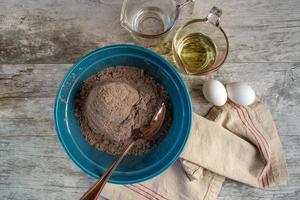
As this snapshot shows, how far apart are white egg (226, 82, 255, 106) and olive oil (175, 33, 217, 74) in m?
0.08

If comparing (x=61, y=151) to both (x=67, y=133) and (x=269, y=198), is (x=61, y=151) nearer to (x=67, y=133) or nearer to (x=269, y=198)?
(x=67, y=133)

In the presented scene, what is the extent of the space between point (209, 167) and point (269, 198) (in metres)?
0.19

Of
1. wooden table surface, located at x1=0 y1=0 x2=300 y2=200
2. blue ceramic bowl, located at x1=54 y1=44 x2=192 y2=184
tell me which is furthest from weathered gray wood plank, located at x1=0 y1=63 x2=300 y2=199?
blue ceramic bowl, located at x1=54 y1=44 x2=192 y2=184

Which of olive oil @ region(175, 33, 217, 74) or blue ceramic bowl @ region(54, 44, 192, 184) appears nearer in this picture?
blue ceramic bowl @ region(54, 44, 192, 184)

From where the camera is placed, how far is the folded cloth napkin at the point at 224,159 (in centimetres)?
82

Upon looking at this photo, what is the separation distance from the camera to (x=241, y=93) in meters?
0.79

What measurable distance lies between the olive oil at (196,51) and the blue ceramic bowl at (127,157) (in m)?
0.11

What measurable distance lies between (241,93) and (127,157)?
304mm

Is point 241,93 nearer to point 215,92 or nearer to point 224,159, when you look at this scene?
point 215,92

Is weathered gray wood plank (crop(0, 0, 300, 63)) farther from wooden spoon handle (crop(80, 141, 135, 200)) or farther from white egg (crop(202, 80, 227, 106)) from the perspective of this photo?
wooden spoon handle (crop(80, 141, 135, 200))

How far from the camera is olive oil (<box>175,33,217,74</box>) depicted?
833 mm

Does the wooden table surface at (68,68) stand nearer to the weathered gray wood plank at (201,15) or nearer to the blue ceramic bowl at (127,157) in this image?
the weathered gray wood plank at (201,15)

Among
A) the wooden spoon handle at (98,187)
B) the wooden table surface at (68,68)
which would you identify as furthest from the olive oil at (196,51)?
the wooden spoon handle at (98,187)

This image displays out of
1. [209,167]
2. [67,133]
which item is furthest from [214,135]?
[67,133]
